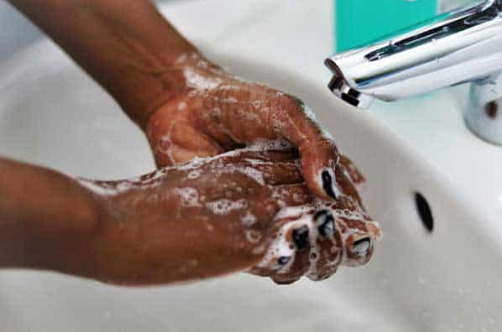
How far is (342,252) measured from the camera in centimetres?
50

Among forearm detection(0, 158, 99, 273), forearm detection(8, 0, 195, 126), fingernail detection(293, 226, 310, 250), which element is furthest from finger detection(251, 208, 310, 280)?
forearm detection(8, 0, 195, 126)

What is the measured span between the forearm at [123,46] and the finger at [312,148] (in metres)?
0.14

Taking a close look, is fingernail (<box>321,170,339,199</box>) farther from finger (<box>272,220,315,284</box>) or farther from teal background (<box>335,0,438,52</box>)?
teal background (<box>335,0,438,52</box>)

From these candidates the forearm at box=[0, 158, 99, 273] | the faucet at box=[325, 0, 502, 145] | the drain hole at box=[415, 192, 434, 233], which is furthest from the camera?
the drain hole at box=[415, 192, 434, 233]

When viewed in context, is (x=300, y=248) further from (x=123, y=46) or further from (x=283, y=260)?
(x=123, y=46)

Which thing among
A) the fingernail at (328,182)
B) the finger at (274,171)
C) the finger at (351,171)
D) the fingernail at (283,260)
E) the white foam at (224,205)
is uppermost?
the finger at (351,171)

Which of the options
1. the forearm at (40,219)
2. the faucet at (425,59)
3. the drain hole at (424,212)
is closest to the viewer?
the forearm at (40,219)

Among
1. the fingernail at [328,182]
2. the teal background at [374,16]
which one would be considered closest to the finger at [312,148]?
the fingernail at [328,182]

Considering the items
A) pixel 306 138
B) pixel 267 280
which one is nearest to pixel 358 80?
pixel 306 138

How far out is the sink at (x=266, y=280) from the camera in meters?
0.58

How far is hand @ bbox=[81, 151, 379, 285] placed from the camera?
0.45 m

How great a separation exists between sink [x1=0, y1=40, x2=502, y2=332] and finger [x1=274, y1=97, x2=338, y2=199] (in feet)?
0.38

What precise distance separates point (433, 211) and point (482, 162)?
0.17ft

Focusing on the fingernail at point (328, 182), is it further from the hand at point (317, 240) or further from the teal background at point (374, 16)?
the teal background at point (374, 16)
